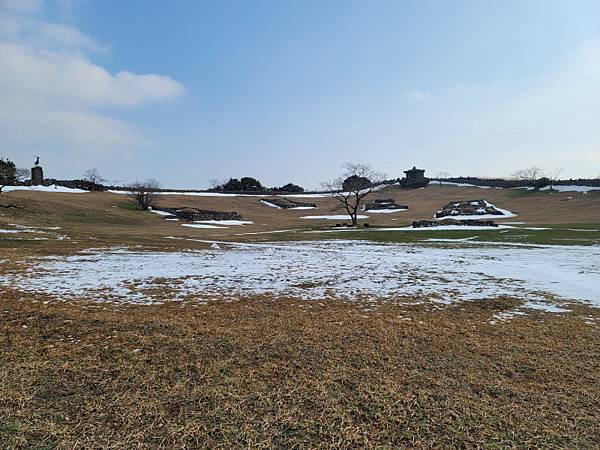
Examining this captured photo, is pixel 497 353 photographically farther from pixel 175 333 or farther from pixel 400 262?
pixel 400 262

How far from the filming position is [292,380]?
477 cm

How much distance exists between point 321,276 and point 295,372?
7.57 metres

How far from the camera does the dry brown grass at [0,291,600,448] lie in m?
3.65

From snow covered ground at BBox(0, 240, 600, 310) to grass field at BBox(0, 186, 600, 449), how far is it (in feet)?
1.74

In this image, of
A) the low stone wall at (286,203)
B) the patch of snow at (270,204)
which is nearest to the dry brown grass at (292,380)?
the patch of snow at (270,204)

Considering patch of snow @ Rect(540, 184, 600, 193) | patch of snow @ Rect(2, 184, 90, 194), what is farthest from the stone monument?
patch of snow @ Rect(540, 184, 600, 193)

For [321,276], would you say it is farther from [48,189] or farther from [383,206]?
[383,206]

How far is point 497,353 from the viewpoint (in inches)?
228

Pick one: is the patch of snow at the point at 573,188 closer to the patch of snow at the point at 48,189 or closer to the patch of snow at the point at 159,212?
the patch of snow at the point at 159,212

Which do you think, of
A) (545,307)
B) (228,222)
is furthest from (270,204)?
(545,307)

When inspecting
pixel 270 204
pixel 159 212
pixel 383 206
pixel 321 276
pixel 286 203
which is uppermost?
pixel 286 203

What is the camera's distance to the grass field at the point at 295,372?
12.0 feet

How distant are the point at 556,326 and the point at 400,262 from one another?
842 cm

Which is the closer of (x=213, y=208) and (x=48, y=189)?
(x=48, y=189)
